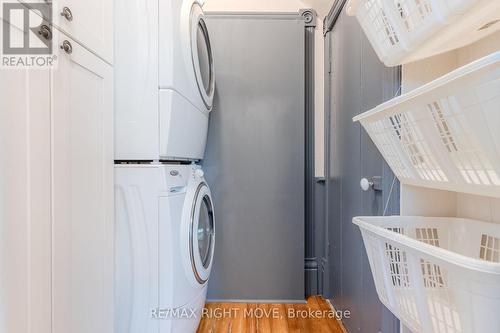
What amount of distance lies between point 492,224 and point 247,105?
1.57 meters

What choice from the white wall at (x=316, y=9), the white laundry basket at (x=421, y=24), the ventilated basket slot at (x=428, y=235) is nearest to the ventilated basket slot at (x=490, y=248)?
the ventilated basket slot at (x=428, y=235)

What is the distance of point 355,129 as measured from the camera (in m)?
1.58

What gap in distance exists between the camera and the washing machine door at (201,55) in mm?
1418

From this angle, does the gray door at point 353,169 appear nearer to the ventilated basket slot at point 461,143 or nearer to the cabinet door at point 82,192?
the ventilated basket slot at point 461,143

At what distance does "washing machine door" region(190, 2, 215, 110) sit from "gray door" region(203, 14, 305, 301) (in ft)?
0.96

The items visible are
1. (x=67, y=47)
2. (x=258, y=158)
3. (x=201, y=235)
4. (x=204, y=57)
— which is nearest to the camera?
(x=67, y=47)

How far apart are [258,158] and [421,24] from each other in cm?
143

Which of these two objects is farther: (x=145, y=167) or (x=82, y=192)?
(x=145, y=167)

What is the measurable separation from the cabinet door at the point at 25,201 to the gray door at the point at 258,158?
1338mm

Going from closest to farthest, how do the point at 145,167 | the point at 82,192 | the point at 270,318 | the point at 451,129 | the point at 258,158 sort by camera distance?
1. the point at 451,129
2. the point at 82,192
3. the point at 145,167
4. the point at 270,318
5. the point at 258,158

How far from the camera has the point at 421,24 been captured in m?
0.75

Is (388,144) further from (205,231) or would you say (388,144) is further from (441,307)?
(205,231)

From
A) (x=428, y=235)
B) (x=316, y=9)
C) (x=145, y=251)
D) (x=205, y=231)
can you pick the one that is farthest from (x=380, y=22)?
(x=316, y=9)

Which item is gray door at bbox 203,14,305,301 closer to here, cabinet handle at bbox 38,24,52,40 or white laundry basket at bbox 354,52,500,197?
white laundry basket at bbox 354,52,500,197
